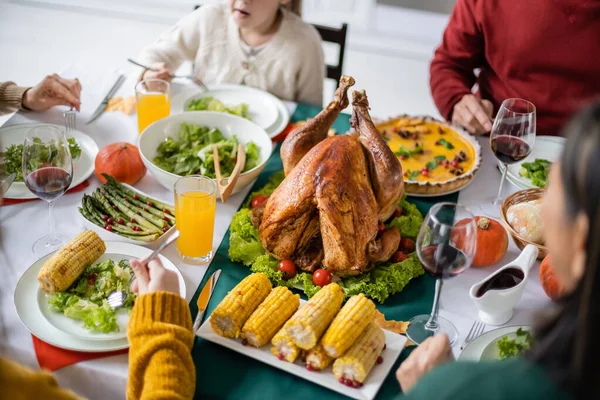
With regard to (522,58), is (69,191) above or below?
below

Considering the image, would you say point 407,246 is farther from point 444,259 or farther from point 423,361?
point 423,361

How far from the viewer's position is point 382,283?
189 cm

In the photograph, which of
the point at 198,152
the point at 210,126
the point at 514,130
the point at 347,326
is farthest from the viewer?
the point at 210,126

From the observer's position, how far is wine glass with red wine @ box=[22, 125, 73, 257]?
1.84 meters

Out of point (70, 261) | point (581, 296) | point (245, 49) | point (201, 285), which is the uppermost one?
point (581, 296)

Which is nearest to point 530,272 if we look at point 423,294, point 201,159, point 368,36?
point 423,294

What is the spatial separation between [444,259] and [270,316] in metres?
0.48

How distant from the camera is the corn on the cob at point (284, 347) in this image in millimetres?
1585

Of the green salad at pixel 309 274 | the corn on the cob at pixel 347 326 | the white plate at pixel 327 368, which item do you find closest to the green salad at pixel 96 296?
the white plate at pixel 327 368

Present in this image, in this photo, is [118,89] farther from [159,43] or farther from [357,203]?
[357,203]

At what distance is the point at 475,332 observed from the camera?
1.79 metres

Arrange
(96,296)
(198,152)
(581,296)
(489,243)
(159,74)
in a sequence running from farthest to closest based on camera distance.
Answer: (159,74), (198,152), (489,243), (96,296), (581,296)

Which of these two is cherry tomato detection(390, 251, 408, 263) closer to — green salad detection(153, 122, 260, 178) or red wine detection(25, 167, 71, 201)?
green salad detection(153, 122, 260, 178)

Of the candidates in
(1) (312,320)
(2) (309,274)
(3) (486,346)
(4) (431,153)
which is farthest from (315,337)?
(4) (431,153)
